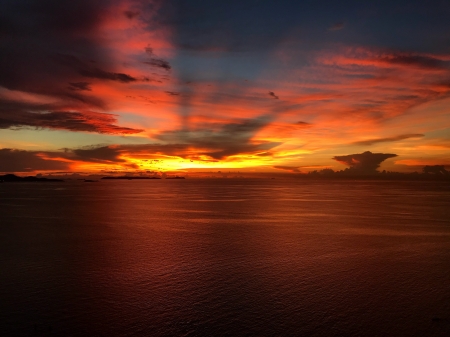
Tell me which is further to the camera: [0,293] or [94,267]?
[94,267]

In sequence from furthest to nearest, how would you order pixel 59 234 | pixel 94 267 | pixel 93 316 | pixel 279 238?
pixel 59 234 → pixel 279 238 → pixel 94 267 → pixel 93 316

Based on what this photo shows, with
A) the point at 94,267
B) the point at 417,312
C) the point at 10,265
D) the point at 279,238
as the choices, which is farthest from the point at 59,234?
the point at 417,312

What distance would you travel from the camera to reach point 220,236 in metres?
28.8

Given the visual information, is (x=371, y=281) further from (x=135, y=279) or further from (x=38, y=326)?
(x=38, y=326)

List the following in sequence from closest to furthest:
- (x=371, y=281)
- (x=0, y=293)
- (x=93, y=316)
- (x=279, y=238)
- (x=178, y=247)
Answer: (x=93, y=316) < (x=0, y=293) < (x=371, y=281) < (x=178, y=247) < (x=279, y=238)

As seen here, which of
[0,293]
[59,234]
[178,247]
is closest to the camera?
[0,293]

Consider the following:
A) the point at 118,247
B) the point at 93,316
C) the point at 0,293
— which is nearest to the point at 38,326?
the point at 93,316

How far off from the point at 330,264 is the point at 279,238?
826 cm

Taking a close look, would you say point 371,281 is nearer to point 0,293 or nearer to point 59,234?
point 0,293

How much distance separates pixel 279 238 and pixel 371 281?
11.5 m

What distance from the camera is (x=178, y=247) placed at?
2445 centimetres

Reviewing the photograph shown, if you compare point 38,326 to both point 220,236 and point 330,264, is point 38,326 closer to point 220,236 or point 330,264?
point 330,264

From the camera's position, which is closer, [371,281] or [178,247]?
[371,281]

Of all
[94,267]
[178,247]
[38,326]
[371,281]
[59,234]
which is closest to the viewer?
[38,326]
